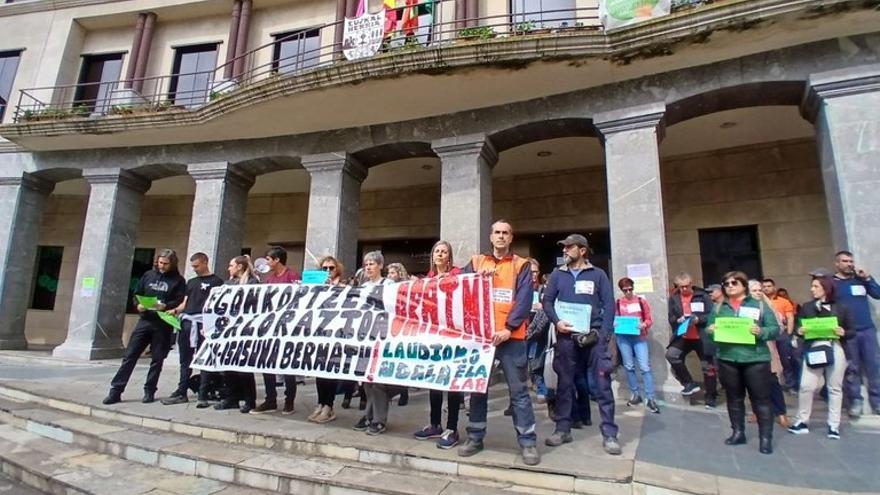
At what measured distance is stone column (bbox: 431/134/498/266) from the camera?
802 centimetres

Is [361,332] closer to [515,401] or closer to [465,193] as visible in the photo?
[515,401]

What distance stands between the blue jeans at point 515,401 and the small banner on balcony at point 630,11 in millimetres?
5417

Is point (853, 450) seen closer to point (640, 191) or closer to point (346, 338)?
point (640, 191)

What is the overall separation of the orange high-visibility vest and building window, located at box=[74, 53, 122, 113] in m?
14.4

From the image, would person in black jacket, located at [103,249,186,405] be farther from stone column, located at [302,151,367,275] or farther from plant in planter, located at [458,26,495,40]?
plant in planter, located at [458,26,495,40]

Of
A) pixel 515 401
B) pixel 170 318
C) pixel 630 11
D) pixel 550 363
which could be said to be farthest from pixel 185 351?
pixel 630 11

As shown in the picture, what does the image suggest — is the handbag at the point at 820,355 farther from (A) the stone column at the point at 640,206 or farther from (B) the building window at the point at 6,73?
(B) the building window at the point at 6,73

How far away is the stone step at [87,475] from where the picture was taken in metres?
3.43

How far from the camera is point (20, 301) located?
38.6ft

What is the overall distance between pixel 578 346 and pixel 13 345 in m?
14.7

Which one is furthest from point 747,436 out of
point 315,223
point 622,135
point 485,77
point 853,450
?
point 315,223

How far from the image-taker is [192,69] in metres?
12.5

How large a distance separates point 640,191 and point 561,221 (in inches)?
153

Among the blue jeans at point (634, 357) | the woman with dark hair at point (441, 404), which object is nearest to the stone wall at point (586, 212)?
the blue jeans at point (634, 357)
